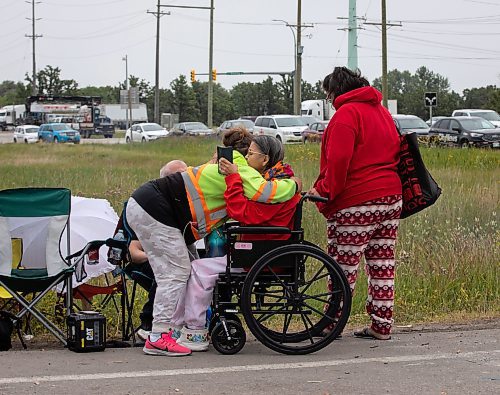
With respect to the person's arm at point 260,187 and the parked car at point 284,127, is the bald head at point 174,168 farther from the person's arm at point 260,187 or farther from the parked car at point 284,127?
the parked car at point 284,127

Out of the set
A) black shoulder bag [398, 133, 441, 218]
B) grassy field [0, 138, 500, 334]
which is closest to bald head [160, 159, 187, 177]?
grassy field [0, 138, 500, 334]

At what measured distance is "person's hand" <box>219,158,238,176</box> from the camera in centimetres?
708

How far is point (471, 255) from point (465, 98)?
102 m

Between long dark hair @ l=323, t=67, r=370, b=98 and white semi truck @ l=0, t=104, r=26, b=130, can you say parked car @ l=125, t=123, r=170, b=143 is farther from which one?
long dark hair @ l=323, t=67, r=370, b=98

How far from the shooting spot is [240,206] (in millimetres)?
7074

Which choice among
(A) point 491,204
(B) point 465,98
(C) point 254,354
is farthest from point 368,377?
(B) point 465,98

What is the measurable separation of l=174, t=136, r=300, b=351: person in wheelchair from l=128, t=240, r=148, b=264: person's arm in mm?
436

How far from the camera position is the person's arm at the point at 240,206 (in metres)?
7.05

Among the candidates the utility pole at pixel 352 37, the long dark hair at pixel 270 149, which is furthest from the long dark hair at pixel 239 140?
the utility pole at pixel 352 37

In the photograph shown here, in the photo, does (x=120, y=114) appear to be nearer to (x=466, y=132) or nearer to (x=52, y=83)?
(x=52, y=83)

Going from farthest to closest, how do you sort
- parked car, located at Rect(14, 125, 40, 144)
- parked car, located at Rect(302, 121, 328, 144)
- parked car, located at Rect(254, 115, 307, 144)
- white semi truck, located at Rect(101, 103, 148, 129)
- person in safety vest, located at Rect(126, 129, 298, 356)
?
white semi truck, located at Rect(101, 103, 148, 129) < parked car, located at Rect(14, 125, 40, 144) < parked car, located at Rect(254, 115, 307, 144) < parked car, located at Rect(302, 121, 328, 144) < person in safety vest, located at Rect(126, 129, 298, 356)

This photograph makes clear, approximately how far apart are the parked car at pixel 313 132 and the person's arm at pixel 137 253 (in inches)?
1343

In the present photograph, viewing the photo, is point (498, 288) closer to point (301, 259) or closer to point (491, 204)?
point (301, 259)

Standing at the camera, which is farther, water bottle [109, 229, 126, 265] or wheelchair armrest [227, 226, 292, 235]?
water bottle [109, 229, 126, 265]
